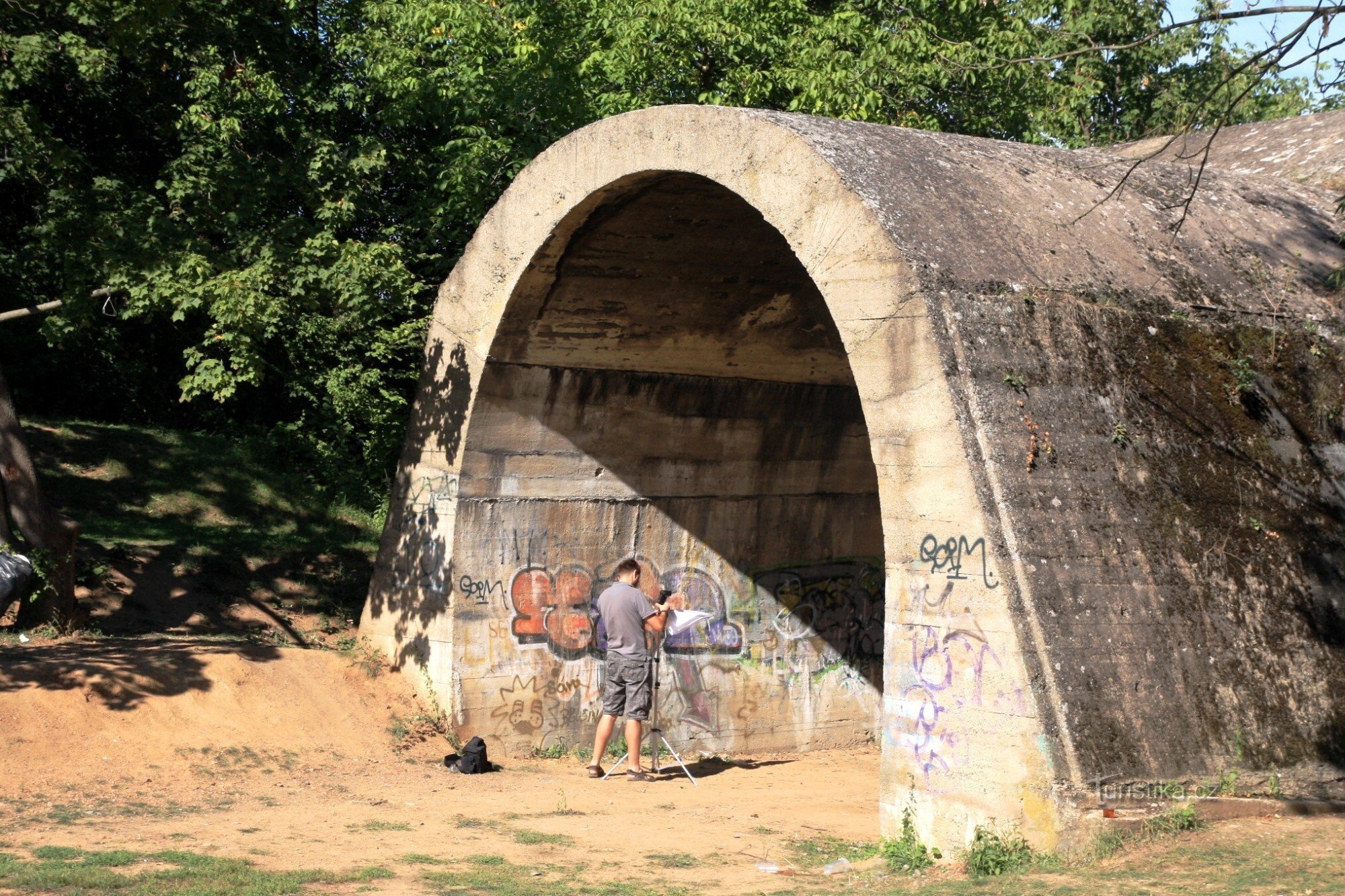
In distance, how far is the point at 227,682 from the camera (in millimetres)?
11258

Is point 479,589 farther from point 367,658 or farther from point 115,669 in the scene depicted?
point 115,669

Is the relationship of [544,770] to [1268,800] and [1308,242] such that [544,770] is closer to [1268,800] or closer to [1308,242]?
[1268,800]

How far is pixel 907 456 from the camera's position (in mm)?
7781

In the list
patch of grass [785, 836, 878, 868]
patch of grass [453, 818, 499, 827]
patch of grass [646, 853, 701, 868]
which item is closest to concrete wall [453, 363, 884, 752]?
patch of grass [453, 818, 499, 827]

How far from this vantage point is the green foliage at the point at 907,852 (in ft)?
24.5

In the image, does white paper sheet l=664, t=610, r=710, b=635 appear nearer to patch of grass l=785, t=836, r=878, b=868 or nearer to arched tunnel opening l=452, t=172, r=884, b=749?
arched tunnel opening l=452, t=172, r=884, b=749

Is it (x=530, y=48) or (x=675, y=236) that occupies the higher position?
(x=530, y=48)

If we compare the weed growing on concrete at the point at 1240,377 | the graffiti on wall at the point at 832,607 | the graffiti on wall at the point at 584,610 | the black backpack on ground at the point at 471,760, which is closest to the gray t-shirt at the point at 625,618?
the graffiti on wall at the point at 584,610

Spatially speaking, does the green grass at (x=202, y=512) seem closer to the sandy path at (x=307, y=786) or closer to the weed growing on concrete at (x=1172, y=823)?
the sandy path at (x=307, y=786)

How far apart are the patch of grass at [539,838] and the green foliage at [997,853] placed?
2.77m

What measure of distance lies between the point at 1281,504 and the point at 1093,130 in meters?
14.7

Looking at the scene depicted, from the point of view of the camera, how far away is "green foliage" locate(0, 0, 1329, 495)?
12664 mm

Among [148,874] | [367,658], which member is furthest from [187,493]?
[148,874]

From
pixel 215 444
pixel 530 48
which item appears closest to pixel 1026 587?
pixel 530 48
